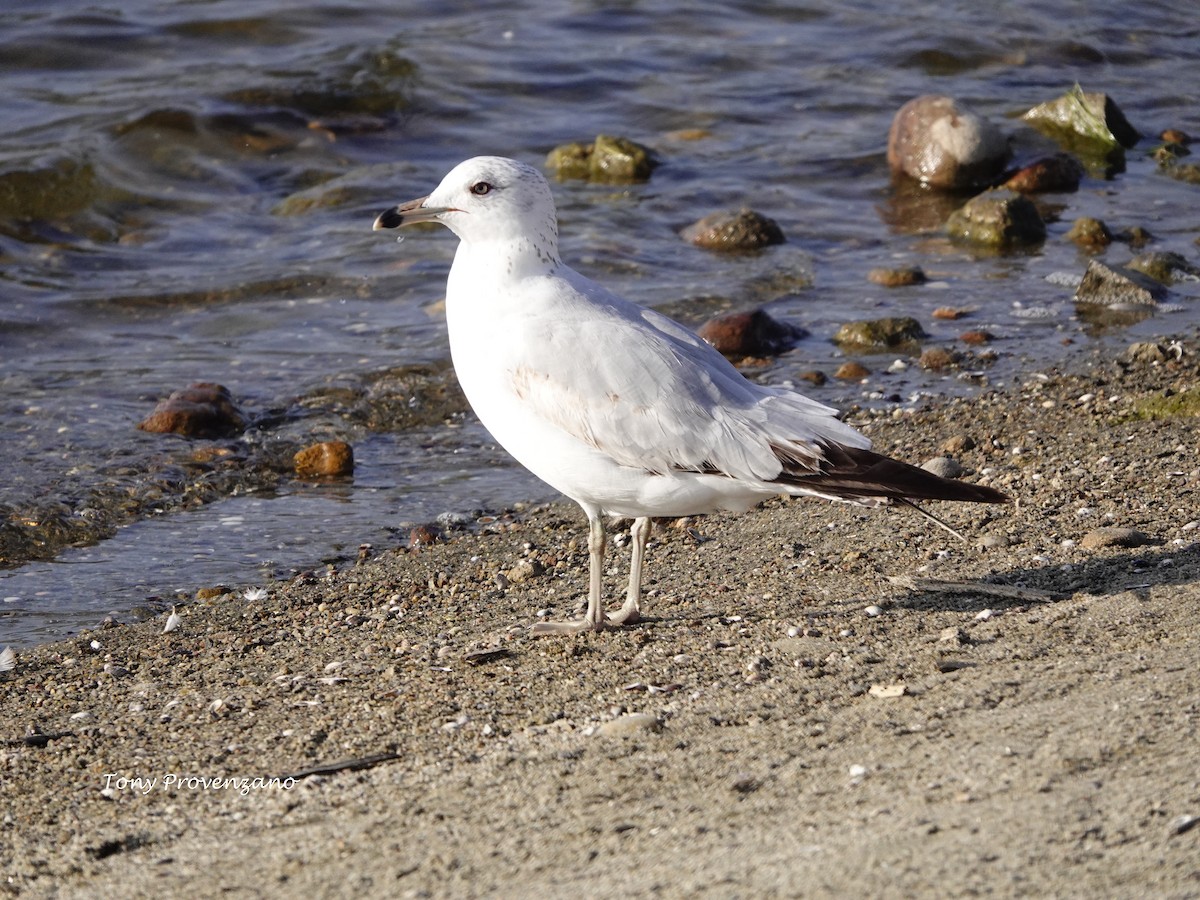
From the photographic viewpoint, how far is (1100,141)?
1345 cm

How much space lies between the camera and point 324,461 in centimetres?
768

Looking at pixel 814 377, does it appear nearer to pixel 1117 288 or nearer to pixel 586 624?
pixel 1117 288

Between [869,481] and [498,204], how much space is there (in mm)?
1710

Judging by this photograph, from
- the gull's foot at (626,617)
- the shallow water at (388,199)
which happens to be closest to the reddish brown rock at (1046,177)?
the shallow water at (388,199)

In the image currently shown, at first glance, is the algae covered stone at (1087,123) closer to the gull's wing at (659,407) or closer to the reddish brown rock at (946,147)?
the reddish brown rock at (946,147)

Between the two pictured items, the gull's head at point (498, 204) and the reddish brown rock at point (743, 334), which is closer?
the gull's head at point (498, 204)

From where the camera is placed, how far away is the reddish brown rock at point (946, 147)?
493 inches

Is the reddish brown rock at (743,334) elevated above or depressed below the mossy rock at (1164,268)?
below

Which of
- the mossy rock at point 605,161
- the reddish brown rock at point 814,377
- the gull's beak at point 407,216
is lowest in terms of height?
the reddish brown rock at point 814,377

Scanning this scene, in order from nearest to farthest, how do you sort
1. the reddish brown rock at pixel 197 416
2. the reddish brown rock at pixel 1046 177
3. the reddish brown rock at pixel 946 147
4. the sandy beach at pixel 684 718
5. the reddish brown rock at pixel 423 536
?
1. the sandy beach at pixel 684 718
2. the reddish brown rock at pixel 423 536
3. the reddish brown rock at pixel 197 416
4. the reddish brown rock at pixel 1046 177
5. the reddish brown rock at pixel 946 147

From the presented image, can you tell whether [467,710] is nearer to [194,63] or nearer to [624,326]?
[624,326]

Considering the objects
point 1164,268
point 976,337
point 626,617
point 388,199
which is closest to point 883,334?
point 976,337

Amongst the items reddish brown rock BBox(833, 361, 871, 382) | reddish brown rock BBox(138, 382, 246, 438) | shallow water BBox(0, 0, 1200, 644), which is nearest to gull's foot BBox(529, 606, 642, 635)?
shallow water BBox(0, 0, 1200, 644)

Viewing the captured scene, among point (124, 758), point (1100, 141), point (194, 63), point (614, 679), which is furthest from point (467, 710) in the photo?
point (194, 63)
